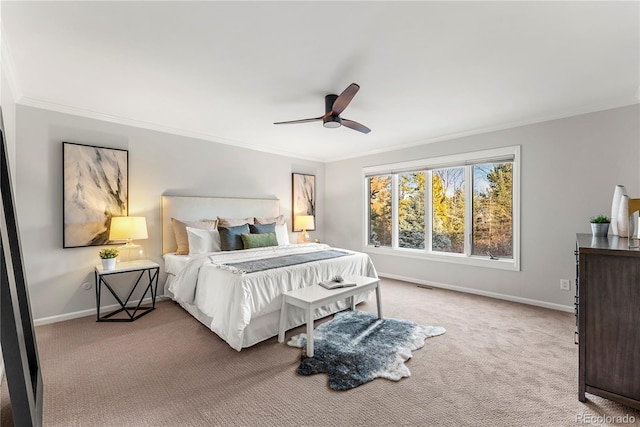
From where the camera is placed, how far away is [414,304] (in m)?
3.91

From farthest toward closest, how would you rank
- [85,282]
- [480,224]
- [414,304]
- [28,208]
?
[480,224] < [414,304] < [85,282] < [28,208]

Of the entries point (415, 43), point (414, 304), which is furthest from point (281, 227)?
point (415, 43)

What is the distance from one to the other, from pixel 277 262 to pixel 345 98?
1.80 m

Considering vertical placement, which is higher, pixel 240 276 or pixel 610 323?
pixel 240 276

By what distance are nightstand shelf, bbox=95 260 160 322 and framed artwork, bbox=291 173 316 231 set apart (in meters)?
2.61

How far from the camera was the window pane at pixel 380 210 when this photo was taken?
18.3ft

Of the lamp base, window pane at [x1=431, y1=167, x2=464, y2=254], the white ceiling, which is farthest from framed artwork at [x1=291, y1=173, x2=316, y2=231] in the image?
the lamp base

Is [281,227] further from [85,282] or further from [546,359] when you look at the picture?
[546,359]

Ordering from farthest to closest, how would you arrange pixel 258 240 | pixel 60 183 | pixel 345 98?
pixel 258 240 < pixel 60 183 < pixel 345 98

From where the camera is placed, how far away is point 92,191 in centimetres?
352

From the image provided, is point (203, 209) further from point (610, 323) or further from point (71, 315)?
point (610, 323)

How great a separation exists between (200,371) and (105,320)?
1.79 meters

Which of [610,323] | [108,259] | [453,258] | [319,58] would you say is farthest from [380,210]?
[108,259]

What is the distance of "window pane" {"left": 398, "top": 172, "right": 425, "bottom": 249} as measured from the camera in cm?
513
